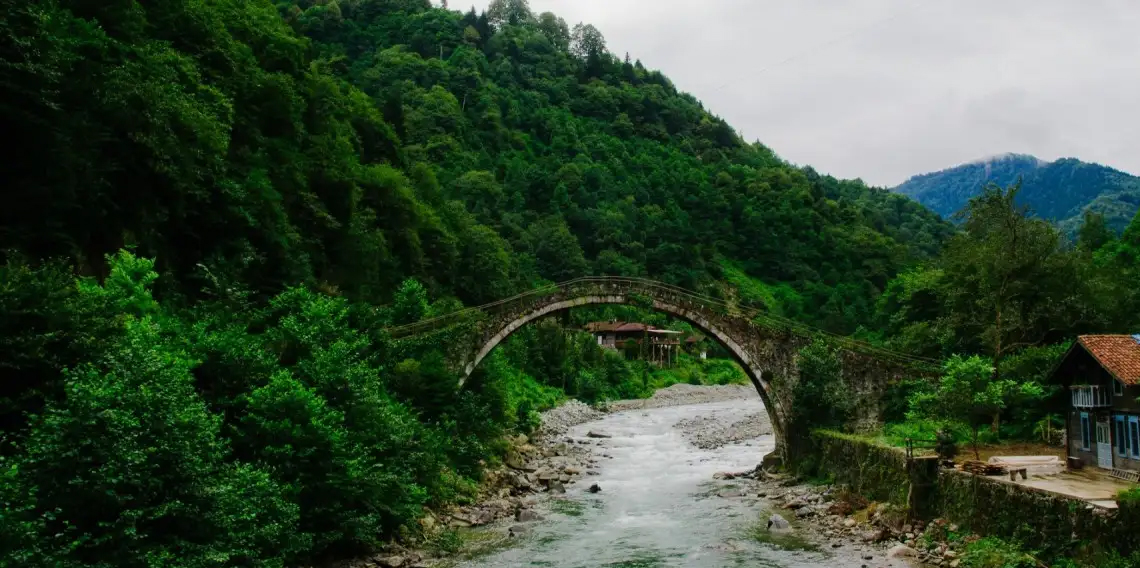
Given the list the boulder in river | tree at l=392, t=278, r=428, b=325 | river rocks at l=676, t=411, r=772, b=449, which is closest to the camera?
the boulder in river

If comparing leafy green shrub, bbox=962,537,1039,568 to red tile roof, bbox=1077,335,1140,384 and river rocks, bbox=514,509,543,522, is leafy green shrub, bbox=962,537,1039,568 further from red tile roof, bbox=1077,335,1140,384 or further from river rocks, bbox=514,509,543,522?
river rocks, bbox=514,509,543,522

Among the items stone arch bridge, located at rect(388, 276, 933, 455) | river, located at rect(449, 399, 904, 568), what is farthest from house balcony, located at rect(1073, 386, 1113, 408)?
stone arch bridge, located at rect(388, 276, 933, 455)

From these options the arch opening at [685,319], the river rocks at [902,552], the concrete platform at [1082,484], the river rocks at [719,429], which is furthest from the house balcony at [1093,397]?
the river rocks at [719,429]

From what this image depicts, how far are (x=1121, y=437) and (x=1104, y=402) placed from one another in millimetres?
880

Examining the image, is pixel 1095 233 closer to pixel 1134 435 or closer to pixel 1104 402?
pixel 1104 402

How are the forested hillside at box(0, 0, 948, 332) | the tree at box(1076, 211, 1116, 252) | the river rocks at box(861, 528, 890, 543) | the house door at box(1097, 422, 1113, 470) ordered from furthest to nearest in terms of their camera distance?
the tree at box(1076, 211, 1116, 252) → the forested hillside at box(0, 0, 948, 332) → the river rocks at box(861, 528, 890, 543) → the house door at box(1097, 422, 1113, 470)

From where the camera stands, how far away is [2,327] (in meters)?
11.5

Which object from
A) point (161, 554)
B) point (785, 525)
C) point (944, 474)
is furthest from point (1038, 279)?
point (161, 554)

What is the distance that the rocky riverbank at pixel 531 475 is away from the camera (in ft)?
60.3

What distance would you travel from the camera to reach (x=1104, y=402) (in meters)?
17.9

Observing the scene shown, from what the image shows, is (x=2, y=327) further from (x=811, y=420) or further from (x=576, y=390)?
(x=576, y=390)

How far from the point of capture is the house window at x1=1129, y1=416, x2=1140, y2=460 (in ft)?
55.0

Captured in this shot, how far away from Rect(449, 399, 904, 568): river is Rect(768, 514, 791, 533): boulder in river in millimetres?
542

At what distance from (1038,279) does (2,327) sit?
29.8 m
